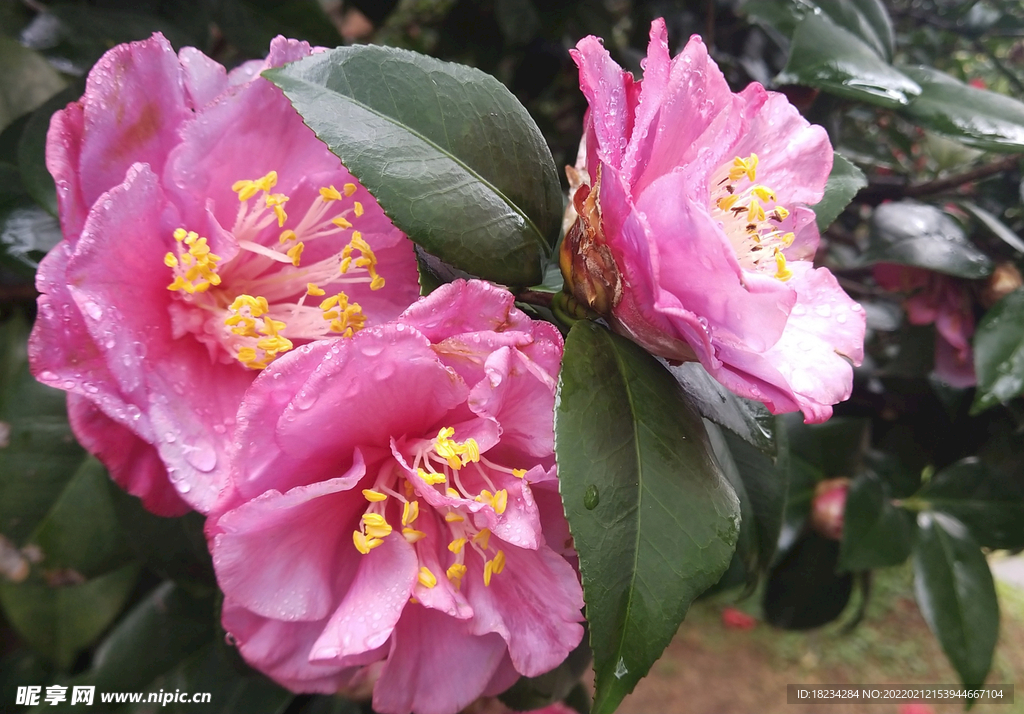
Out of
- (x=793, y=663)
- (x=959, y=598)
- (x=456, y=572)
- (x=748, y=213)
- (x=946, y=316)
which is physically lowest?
(x=793, y=663)

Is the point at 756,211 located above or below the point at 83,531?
above

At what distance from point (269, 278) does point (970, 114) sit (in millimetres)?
820

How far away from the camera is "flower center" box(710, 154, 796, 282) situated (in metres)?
0.48

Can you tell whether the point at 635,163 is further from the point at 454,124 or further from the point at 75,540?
the point at 75,540

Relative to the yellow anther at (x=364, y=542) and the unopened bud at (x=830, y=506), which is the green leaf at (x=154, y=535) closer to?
the yellow anther at (x=364, y=542)

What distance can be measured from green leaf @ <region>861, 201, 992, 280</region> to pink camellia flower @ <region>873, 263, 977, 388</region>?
9 cm

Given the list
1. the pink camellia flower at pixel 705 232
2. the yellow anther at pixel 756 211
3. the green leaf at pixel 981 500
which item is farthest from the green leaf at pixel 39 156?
the green leaf at pixel 981 500

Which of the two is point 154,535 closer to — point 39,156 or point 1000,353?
point 39,156

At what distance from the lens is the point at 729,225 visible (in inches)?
19.9

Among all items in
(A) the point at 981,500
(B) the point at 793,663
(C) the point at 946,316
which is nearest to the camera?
(C) the point at 946,316

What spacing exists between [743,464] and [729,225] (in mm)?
287

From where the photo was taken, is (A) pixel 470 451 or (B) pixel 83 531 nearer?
(A) pixel 470 451

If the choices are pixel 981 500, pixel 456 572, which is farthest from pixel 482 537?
pixel 981 500

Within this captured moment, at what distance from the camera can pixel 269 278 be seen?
56 cm
